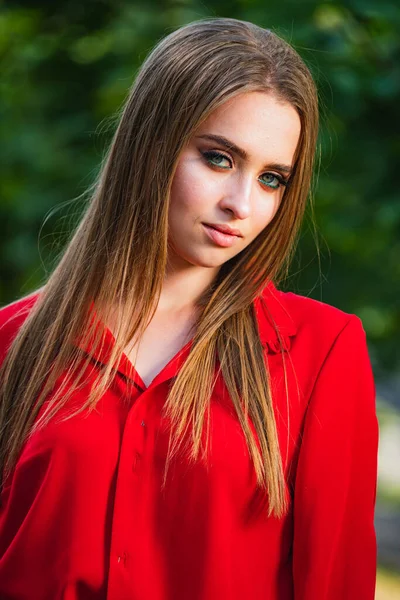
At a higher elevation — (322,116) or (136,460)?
(322,116)

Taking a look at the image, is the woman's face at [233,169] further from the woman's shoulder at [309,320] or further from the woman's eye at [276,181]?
the woman's shoulder at [309,320]

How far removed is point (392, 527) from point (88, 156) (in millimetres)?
4982

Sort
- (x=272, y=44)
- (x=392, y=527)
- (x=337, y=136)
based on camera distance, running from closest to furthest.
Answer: (x=272, y=44), (x=337, y=136), (x=392, y=527)

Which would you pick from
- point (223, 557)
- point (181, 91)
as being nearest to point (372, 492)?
point (223, 557)

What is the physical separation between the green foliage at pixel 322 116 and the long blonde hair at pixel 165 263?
2.74 feet

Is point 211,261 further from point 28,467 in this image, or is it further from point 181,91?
point 28,467

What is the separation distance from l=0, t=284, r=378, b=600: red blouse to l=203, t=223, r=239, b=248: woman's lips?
32 centimetres

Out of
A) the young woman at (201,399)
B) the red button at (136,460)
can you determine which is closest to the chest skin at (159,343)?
the young woman at (201,399)

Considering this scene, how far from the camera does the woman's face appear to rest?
233 cm

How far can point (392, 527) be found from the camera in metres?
8.07

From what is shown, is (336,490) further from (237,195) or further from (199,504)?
(237,195)

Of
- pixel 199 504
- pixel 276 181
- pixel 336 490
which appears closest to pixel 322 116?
pixel 276 181

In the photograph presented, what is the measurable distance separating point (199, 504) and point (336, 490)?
1.10 feet

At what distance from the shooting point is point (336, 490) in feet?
7.80
